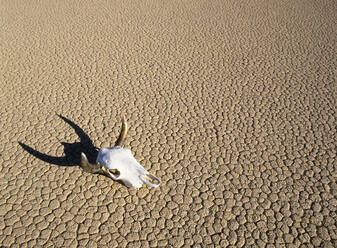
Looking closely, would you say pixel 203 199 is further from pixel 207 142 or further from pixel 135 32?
pixel 135 32

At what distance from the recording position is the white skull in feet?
15.8

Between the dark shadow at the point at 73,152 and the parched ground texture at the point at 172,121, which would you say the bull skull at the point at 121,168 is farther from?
the dark shadow at the point at 73,152

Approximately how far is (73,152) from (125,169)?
3.65 feet

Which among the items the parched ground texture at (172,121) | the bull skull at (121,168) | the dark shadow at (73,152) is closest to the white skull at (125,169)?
the bull skull at (121,168)

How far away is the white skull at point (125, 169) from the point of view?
15.8 ft

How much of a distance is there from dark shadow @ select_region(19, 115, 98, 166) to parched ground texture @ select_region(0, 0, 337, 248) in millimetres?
22

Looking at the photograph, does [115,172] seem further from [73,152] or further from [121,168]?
[73,152]

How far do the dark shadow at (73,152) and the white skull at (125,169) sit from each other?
568 mm

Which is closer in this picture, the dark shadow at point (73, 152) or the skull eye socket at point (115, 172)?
the skull eye socket at point (115, 172)

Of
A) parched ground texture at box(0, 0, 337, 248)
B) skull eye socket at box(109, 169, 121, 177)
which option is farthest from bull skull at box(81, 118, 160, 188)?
parched ground texture at box(0, 0, 337, 248)

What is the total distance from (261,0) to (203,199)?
7.78 meters

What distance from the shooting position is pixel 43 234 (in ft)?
14.3

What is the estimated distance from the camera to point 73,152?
5461 millimetres

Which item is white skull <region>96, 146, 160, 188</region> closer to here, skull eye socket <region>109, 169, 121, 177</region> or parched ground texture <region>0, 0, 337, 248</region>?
skull eye socket <region>109, 169, 121, 177</region>
